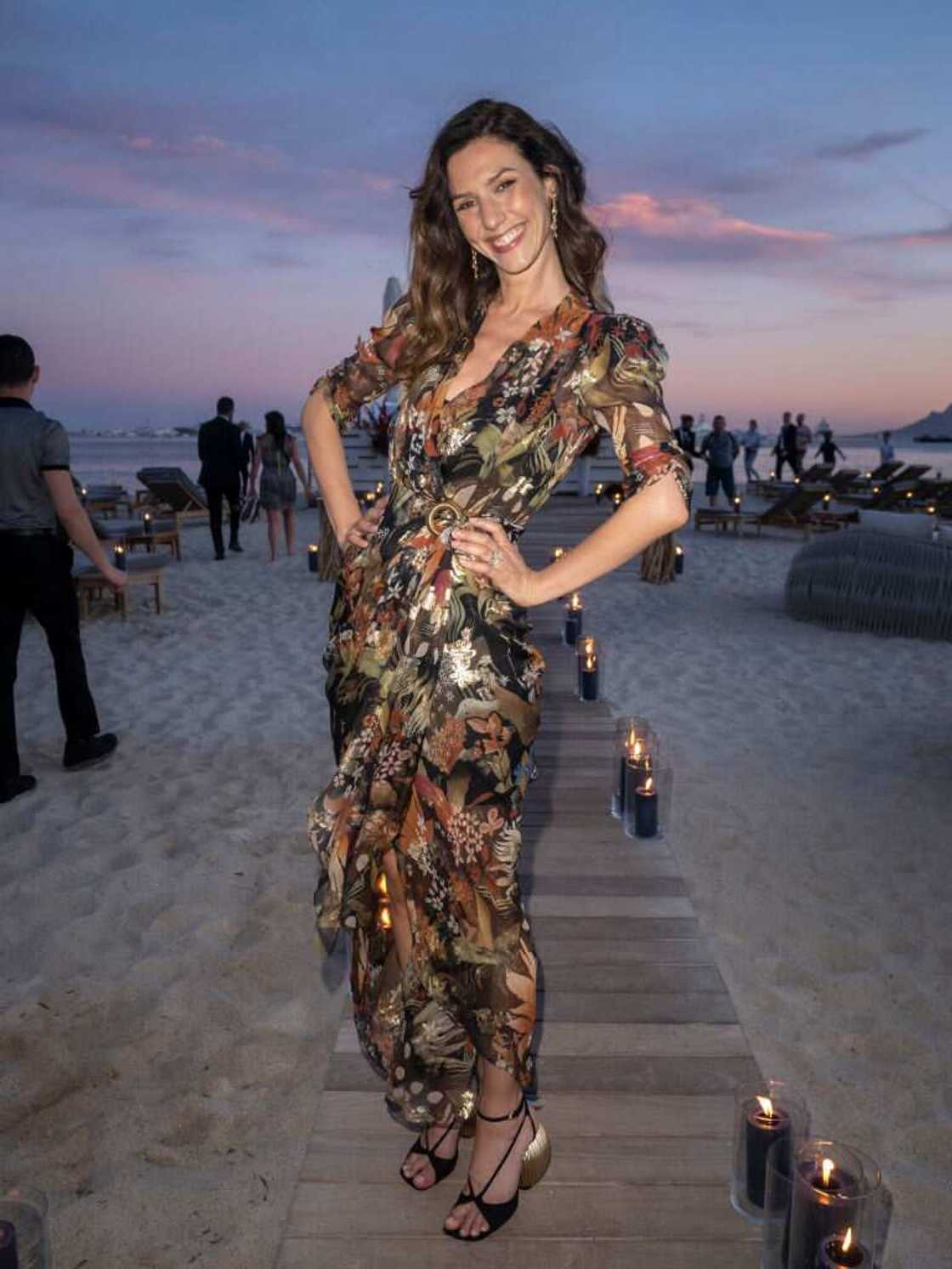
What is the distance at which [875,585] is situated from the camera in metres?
9.05

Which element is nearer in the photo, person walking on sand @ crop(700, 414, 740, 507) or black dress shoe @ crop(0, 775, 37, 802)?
black dress shoe @ crop(0, 775, 37, 802)

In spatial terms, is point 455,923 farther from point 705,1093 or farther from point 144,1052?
point 144,1052

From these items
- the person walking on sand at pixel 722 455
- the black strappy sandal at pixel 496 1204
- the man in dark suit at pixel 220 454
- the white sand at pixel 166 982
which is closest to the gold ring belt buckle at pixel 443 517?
the black strappy sandal at pixel 496 1204

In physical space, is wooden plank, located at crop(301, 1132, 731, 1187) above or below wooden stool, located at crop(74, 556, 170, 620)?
below

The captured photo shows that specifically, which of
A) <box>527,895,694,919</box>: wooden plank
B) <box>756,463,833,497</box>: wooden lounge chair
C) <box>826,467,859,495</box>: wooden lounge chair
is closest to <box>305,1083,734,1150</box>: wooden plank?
<box>527,895,694,919</box>: wooden plank

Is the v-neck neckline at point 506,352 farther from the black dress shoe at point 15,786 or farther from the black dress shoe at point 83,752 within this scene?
the black dress shoe at point 83,752

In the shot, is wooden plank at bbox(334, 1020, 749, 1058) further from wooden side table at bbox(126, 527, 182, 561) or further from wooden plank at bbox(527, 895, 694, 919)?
wooden side table at bbox(126, 527, 182, 561)

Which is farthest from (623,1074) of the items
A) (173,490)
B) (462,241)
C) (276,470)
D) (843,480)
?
(843,480)

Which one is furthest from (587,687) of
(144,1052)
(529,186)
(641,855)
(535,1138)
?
(529,186)

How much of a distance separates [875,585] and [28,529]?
23.6ft

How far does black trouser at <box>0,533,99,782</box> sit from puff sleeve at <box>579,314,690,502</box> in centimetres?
377

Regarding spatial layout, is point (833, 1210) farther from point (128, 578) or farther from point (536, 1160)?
point (128, 578)

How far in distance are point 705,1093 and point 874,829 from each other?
266 cm

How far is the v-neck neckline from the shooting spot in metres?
1.79
